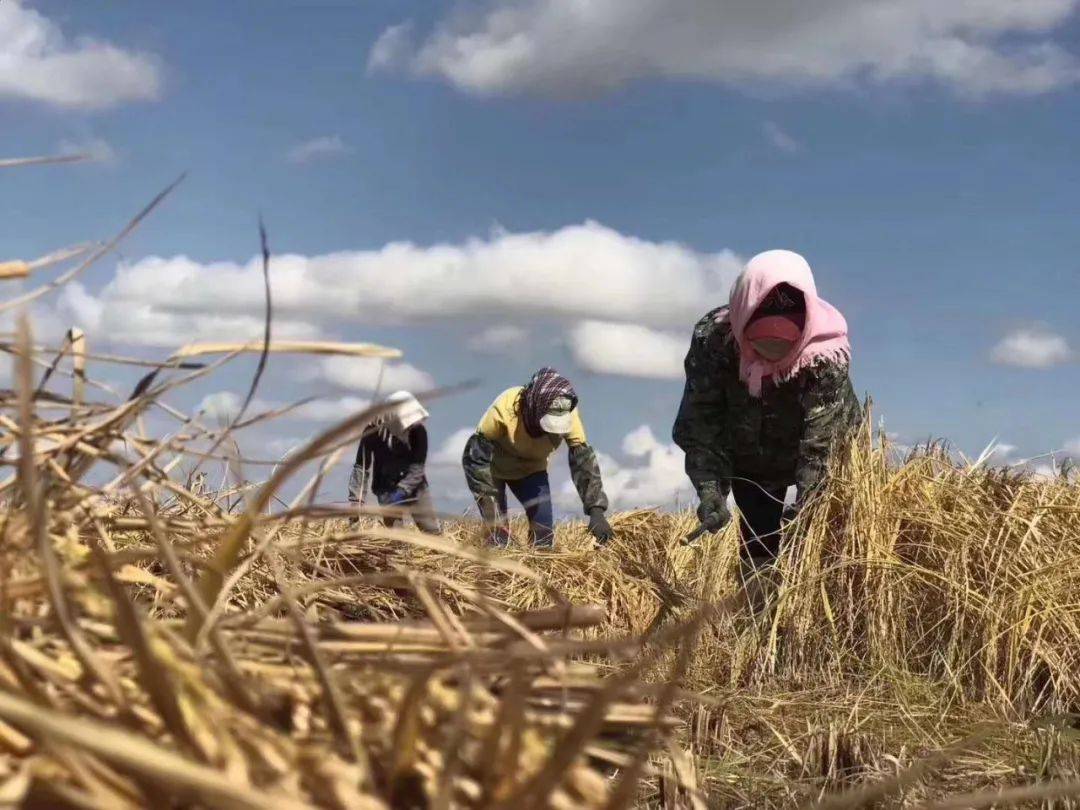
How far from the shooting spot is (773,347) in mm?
3926

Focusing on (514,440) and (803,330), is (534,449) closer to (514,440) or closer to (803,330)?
(514,440)

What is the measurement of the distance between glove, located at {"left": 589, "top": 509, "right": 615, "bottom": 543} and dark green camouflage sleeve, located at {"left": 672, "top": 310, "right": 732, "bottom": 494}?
1816 millimetres

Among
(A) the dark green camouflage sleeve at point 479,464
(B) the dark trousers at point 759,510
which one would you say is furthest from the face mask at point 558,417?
(B) the dark trousers at point 759,510

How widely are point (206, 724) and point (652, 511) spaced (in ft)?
20.6

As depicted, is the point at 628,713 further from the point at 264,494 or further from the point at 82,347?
the point at 82,347

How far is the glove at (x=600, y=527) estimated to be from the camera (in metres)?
6.27

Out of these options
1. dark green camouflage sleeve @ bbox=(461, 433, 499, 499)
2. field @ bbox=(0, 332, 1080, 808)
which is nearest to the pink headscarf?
field @ bbox=(0, 332, 1080, 808)

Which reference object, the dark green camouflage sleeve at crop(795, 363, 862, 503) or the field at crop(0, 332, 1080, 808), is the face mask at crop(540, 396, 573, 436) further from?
the field at crop(0, 332, 1080, 808)

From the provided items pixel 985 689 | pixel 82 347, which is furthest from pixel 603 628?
pixel 82 347

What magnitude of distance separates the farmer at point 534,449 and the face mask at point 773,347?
2.52 metres

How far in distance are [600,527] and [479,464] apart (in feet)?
2.81

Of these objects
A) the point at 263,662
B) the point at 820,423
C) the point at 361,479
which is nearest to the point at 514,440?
the point at 820,423

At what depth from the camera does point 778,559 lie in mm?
3914

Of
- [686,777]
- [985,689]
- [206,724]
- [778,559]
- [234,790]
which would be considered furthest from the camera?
[778,559]
